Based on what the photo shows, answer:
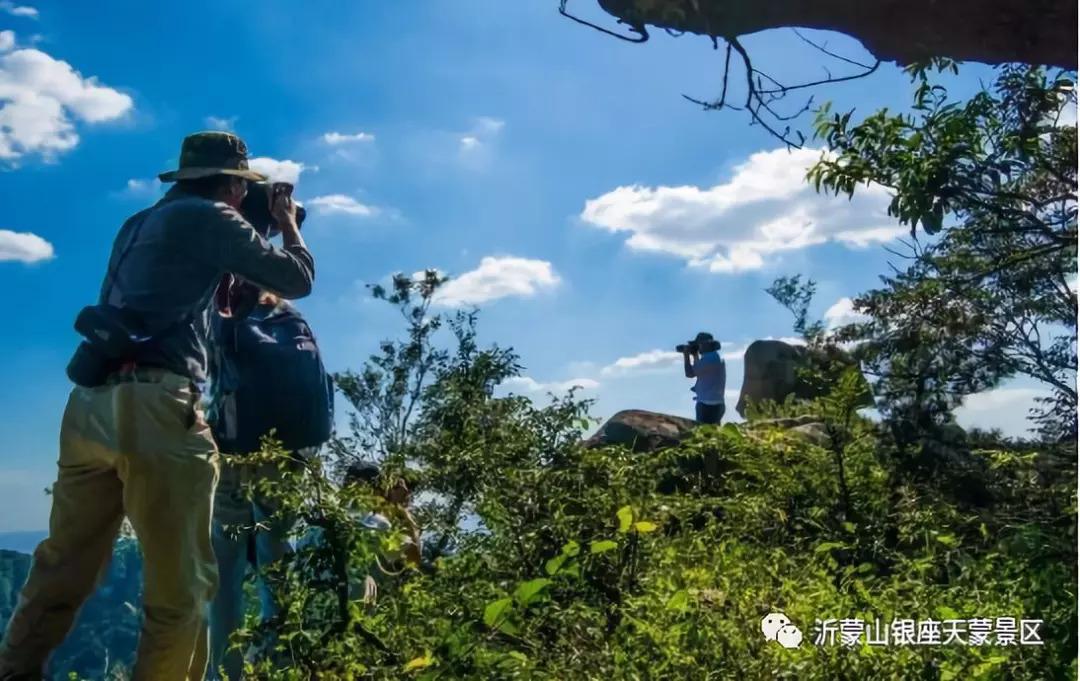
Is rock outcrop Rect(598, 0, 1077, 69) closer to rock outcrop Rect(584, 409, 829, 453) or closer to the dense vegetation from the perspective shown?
the dense vegetation

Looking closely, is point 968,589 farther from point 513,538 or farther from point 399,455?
point 399,455

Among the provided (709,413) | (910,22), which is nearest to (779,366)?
(709,413)

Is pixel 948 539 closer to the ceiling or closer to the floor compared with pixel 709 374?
closer to the floor

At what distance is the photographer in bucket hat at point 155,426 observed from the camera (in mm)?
1882

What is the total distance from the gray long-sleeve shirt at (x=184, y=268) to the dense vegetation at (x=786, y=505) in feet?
0.92

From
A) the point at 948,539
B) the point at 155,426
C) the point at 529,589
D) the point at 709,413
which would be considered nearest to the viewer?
the point at 529,589

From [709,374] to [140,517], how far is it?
1243mm

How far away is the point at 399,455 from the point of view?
2.13 meters

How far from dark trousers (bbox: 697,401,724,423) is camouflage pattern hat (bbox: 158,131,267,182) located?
1176mm

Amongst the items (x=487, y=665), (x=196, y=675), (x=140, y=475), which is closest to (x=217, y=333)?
(x=140, y=475)

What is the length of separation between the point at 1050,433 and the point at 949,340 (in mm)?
440

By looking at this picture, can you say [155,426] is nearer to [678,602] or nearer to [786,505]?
[678,602]

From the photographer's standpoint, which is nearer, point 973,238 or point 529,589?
point 529,589

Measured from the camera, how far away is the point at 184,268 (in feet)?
6.47
